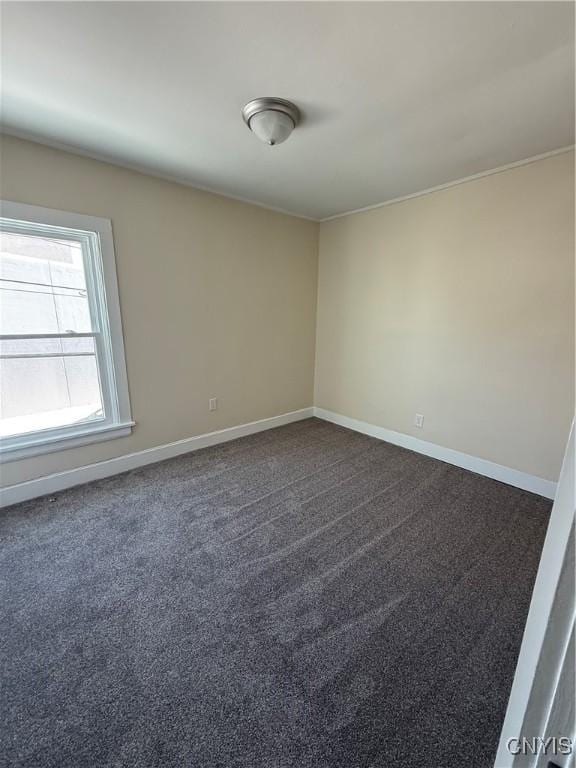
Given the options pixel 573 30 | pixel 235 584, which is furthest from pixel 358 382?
pixel 573 30

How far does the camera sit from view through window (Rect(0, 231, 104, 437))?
2.18 m

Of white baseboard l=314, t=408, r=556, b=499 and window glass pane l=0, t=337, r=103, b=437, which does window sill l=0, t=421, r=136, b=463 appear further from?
white baseboard l=314, t=408, r=556, b=499

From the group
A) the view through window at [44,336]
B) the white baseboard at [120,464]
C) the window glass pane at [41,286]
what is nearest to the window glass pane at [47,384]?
the view through window at [44,336]

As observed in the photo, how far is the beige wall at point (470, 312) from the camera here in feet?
7.57

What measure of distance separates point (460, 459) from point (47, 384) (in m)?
3.50

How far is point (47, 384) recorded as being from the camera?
2398 mm

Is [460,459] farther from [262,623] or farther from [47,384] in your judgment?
[47,384]

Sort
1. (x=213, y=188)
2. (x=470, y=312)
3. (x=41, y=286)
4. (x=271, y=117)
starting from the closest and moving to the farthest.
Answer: (x=271, y=117), (x=41, y=286), (x=470, y=312), (x=213, y=188)

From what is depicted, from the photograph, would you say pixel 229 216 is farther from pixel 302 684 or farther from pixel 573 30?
pixel 302 684

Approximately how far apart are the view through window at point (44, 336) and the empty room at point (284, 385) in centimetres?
2

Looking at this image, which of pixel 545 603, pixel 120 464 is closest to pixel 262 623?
pixel 545 603

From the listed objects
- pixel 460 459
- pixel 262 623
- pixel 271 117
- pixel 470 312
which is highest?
pixel 271 117

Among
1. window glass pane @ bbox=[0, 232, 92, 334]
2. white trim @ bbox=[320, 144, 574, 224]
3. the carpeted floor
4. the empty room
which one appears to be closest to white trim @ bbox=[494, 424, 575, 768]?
the empty room

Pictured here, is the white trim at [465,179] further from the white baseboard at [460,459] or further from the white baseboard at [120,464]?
the white baseboard at [120,464]
